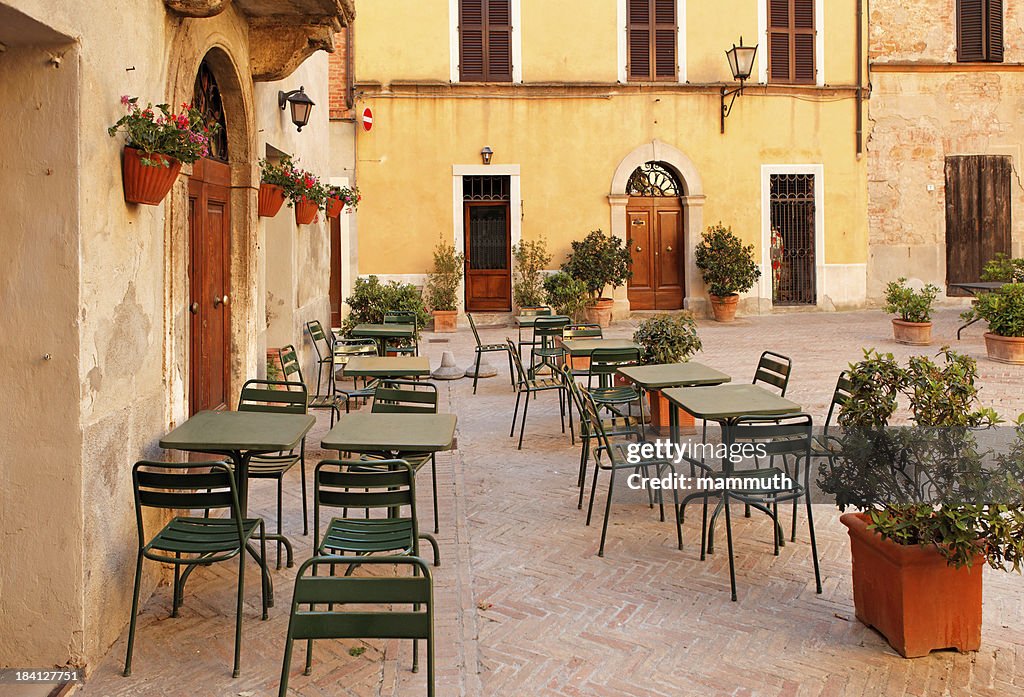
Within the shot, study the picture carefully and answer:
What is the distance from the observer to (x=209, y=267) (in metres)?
6.52

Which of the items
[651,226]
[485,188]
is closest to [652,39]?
[651,226]

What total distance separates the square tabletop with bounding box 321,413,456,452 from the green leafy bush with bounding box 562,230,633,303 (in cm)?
1212

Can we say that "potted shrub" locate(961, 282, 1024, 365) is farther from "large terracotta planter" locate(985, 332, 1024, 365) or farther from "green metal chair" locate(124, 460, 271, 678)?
"green metal chair" locate(124, 460, 271, 678)

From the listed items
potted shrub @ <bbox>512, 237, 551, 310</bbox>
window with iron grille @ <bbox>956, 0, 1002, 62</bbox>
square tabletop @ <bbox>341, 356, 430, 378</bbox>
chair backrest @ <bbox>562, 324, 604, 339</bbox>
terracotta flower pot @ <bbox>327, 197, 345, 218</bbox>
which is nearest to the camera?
square tabletop @ <bbox>341, 356, 430, 378</bbox>

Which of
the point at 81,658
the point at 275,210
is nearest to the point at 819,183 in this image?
the point at 275,210

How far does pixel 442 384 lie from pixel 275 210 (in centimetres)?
381

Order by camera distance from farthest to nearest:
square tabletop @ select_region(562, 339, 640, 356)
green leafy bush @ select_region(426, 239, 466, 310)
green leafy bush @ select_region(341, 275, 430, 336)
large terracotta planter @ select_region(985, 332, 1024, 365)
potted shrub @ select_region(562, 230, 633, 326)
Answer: green leafy bush @ select_region(426, 239, 466, 310) → potted shrub @ select_region(562, 230, 633, 326) → green leafy bush @ select_region(341, 275, 430, 336) → large terracotta planter @ select_region(985, 332, 1024, 365) → square tabletop @ select_region(562, 339, 640, 356)

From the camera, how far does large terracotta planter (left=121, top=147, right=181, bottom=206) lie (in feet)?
13.5

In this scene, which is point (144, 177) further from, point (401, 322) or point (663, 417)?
point (401, 322)

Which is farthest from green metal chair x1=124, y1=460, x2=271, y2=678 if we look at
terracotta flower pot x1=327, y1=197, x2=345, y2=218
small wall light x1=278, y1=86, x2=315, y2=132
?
terracotta flower pot x1=327, y1=197, x2=345, y2=218

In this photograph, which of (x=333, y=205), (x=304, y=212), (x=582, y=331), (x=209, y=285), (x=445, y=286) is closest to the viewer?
(x=209, y=285)

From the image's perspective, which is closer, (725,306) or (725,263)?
(725,263)

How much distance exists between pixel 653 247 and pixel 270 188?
38.7 feet

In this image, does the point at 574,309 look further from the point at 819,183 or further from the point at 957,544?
the point at 957,544
